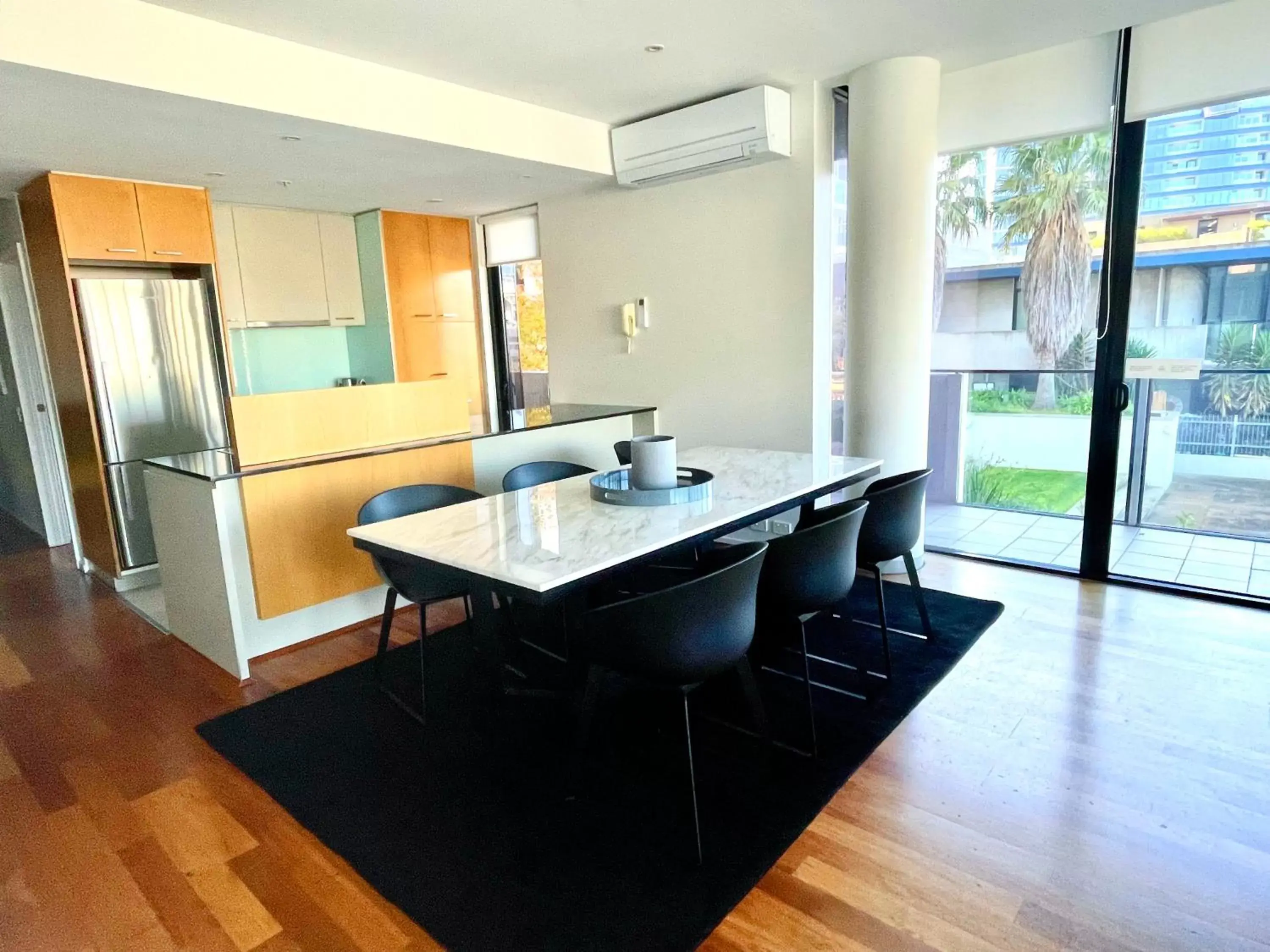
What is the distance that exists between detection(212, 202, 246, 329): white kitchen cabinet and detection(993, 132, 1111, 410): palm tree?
15.6 feet

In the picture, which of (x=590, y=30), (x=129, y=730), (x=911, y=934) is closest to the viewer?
(x=911, y=934)

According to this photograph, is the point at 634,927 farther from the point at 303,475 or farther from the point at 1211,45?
the point at 1211,45

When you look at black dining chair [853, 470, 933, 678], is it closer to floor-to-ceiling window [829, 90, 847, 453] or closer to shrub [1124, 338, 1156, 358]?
floor-to-ceiling window [829, 90, 847, 453]

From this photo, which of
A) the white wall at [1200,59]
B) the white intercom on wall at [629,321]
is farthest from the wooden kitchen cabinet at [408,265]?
the white wall at [1200,59]

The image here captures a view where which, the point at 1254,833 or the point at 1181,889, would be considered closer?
the point at 1181,889

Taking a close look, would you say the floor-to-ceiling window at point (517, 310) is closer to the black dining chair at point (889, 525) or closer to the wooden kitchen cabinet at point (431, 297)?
the wooden kitchen cabinet at point (431, 297)

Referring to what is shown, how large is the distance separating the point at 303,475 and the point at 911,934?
2.71m

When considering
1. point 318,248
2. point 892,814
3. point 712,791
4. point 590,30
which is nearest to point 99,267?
point 318,248

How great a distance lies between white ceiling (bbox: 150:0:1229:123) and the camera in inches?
110

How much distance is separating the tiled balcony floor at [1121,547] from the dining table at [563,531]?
1.61 m

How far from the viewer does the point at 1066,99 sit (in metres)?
3.49

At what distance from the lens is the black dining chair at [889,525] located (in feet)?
9.09

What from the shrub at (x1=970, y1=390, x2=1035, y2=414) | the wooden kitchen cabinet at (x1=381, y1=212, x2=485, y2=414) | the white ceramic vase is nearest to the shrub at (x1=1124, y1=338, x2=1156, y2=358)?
the shrub at (x1=970, y1=390, x2=1035, y2=414)

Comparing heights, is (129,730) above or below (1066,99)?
below
